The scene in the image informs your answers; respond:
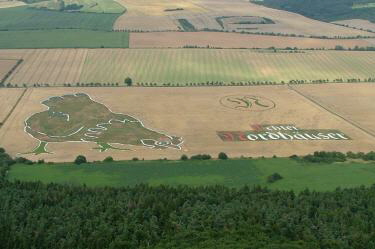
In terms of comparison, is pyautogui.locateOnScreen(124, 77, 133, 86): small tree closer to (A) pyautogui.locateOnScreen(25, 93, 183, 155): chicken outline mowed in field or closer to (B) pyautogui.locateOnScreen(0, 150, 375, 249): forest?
(A) pyautogui.locateOnScreen(25, 93, 183, 155): chicken outline mowed in field

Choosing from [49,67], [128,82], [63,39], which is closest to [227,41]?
[63,39]

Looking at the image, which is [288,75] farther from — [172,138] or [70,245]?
[70,245]

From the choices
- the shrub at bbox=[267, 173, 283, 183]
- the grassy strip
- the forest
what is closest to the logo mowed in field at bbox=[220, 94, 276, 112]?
the shrub at bbox=[267, 173, 283, 183]

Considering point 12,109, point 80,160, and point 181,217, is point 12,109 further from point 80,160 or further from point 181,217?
point 181,217

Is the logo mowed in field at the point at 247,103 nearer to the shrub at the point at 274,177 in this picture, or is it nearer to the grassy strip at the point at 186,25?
the shrub at the point at 274,177

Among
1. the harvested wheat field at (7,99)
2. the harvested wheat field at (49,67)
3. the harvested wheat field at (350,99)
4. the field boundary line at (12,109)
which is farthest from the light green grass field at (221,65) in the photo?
the harvested wheat field at (7,99)

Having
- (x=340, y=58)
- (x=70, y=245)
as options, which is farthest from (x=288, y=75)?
(x=70, y=245)
